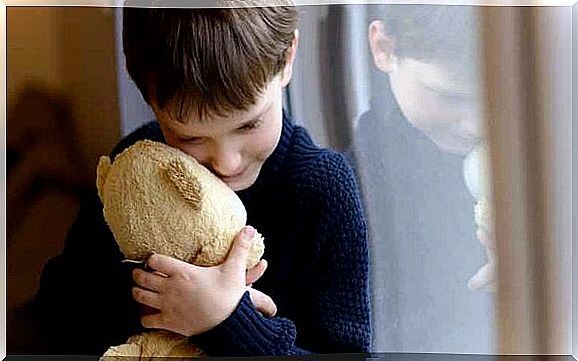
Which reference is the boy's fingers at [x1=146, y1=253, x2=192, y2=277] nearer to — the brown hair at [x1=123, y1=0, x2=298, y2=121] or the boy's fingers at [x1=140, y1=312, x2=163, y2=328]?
the boy's fingers at [x1=140, y1=312, x2=163, y2=328]

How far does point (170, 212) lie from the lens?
132 centimetres

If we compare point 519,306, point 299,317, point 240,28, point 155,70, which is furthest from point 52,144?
point 519,306

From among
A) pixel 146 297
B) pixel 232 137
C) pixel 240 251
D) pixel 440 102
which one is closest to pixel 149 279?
pixel 146 297

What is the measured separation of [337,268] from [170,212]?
0.85ft

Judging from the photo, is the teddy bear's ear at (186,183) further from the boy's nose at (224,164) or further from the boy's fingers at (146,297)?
the boy's fingers at (146,297)

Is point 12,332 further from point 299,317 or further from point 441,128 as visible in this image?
point 441,128

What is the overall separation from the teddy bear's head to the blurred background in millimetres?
70

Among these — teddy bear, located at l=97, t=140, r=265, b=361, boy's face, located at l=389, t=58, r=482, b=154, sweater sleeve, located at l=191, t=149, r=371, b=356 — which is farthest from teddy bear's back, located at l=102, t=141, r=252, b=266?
boy's face, located at l=389, t=58, r=482, b=154

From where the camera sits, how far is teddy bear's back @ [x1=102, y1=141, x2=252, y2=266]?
1.32 meters

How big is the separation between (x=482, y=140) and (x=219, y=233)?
415mm

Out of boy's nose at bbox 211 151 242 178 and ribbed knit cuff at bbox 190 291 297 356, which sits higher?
boy's nose at bbox 211 151 242 178

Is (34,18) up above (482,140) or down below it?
above

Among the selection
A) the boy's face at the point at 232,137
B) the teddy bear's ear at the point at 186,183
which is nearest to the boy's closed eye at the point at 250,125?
the boy's face at the point at 232,137

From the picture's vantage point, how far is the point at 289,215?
1.36m
